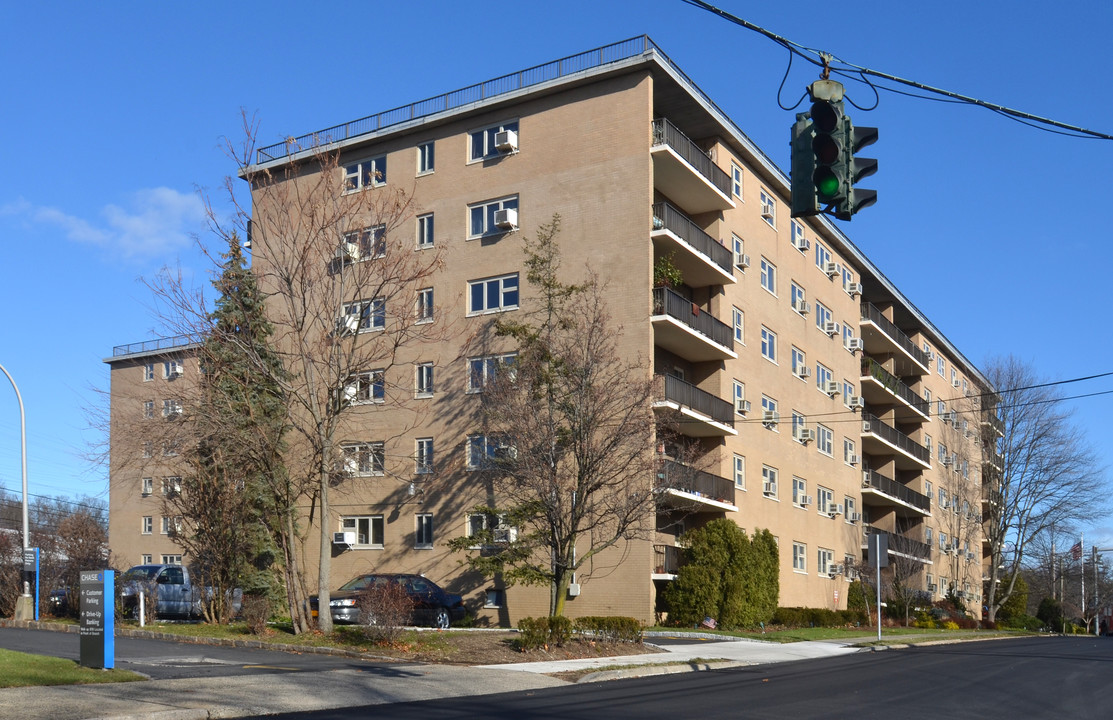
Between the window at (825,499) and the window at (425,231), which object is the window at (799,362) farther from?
the window at (425,231)

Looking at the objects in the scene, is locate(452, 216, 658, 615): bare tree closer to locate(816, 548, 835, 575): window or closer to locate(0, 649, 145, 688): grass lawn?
locate(0, 649, 145, 688): grass lawn

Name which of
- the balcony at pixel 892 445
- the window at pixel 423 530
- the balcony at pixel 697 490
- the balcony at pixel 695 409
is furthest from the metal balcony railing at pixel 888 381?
the window at pixel 423 530

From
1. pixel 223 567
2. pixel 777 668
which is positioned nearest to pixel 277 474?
pixel 223 567

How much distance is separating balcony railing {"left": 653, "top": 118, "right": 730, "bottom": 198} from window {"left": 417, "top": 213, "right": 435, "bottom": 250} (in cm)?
947

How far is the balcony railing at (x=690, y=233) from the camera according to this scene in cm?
3687

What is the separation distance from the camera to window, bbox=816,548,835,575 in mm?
49688

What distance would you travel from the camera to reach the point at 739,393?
4244cm

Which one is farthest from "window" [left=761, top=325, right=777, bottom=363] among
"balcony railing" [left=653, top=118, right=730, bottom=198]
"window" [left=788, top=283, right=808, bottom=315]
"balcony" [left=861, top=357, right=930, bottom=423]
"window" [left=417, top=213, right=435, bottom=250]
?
"balcony" [left=861, top=357, right=930, bottom=423]

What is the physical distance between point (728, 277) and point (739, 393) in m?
4.88

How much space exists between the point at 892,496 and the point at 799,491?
1497 centimetres

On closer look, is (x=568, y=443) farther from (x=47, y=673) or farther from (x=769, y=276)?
(x=769, y=276)

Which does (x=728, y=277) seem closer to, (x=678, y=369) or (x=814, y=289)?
(x=678, y=369)

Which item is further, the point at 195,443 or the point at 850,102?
the point at 195,443

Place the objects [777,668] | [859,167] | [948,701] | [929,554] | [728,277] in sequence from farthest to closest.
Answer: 1. [929,554]
2. [728,277]
3. [777,668]
4. [948,701]
5. [859,167]
